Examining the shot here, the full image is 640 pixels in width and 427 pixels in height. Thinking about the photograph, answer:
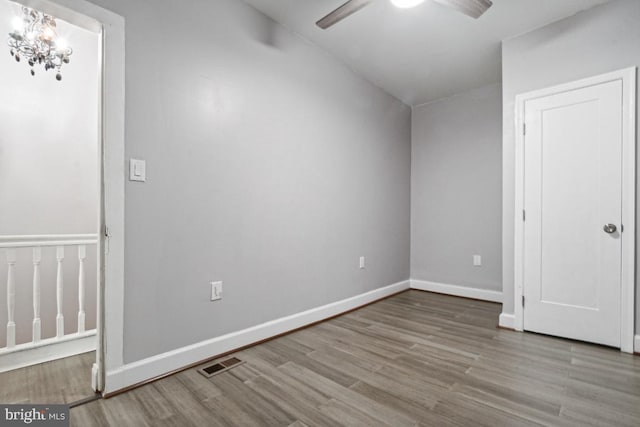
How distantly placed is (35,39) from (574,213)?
4.51 meters

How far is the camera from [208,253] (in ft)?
6.70

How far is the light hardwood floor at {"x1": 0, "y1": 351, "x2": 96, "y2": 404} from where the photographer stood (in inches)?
63.1

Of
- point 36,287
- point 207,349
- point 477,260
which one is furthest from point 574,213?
point 36,287

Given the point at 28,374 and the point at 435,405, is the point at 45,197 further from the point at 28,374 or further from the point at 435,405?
the point at 435,405

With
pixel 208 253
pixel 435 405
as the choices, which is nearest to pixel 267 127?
pixel 208 253

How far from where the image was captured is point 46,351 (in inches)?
82.0

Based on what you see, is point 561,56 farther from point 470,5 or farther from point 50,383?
point 50,383

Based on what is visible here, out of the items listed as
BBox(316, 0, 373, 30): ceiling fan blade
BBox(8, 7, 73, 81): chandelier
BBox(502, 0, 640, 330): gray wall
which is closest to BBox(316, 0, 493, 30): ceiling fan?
BBox(316, 0, 373, 30): ceiling fan blade

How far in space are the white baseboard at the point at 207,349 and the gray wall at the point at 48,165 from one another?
1962 mm

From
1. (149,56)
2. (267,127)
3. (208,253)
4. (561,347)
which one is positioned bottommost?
(561,347)

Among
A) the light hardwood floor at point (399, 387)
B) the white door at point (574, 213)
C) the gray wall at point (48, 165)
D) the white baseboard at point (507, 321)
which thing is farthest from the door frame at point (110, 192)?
the white door at point (574, 213)

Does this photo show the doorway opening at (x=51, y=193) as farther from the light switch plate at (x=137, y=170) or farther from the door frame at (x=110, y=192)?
the light switch plate at (x=137, y=170)

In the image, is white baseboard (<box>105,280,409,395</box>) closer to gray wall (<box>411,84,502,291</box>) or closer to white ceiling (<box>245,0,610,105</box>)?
gray wall (<box>411,84,502,291</box>)

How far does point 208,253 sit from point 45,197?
236cm
